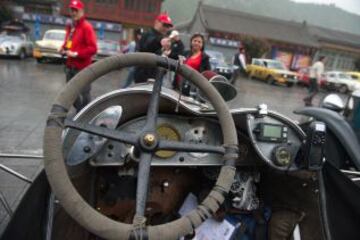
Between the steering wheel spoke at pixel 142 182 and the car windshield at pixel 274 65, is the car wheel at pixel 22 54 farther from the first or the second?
the steering wheel spoke at pixel 142 182

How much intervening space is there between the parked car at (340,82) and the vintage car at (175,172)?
23.3m

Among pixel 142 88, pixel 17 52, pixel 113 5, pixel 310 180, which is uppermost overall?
pixel 113 5

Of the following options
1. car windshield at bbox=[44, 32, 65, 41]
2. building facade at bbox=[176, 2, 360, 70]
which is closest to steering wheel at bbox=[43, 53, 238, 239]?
car windshield at bbox=[44, 32, 65, 41]

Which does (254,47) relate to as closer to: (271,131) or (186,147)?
(271,131)

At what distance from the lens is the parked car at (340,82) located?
23406 mm

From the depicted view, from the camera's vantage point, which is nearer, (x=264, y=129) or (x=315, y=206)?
(x=264, y=129)

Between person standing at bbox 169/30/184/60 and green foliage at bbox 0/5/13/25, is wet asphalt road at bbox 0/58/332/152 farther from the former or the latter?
green foliage at bbox 0/5/13/25

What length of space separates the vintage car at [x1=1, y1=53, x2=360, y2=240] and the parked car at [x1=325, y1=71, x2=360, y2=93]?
2329cm

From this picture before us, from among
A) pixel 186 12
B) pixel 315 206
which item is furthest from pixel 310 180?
pixel 186 12

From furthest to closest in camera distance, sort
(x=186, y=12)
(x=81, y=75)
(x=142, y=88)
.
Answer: (x=186, y=12) < (x=142, y=88) < (x=81, y=75)

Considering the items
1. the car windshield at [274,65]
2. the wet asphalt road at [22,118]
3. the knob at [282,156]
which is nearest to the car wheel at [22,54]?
the wet asphalt road at [22,118]

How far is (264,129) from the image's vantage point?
1.91 metres

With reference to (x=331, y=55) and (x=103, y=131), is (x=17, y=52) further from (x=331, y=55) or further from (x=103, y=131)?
(x=331, y=55)

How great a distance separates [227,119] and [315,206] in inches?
38.6
